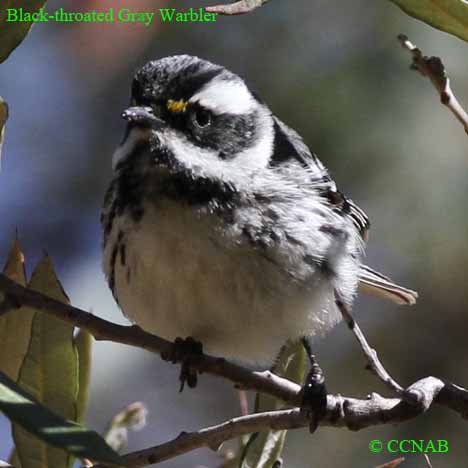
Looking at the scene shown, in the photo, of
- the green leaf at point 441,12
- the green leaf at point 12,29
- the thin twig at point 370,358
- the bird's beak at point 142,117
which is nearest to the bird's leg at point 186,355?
the thin twig at point 370,358

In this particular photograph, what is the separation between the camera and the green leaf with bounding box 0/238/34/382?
7.20 feet

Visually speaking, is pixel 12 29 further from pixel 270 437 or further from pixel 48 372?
pixel 270 437

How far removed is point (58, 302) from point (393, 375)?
105 inches

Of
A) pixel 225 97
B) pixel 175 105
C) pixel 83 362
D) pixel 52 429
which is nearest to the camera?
pixel 52 429

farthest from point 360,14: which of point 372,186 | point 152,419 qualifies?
point 152,419

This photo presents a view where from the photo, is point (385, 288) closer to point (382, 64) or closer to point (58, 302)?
point (382, 64)

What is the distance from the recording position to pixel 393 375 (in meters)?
4.40

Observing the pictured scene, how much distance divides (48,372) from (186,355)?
46cm

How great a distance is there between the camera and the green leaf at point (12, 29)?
6.57 feet

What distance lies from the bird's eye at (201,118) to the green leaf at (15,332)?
2.37 feet

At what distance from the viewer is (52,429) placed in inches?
65.0

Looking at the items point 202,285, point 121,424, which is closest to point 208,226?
point 202,285

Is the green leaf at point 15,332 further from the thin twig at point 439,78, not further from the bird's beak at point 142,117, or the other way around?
the thin twig at point 439,78

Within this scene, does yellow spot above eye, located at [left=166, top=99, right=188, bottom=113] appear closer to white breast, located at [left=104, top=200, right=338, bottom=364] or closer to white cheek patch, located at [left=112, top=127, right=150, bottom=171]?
white cheek patch, located at [left=112, top=127, right=150, bottom=171]
